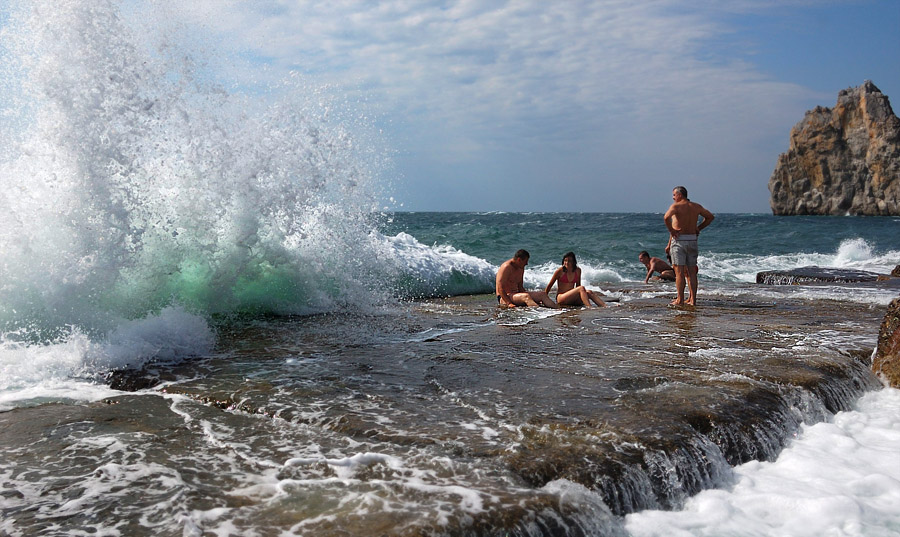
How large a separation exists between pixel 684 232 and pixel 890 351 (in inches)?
178

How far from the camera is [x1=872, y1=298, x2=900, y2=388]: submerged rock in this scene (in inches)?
206

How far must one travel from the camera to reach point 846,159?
62156 mm

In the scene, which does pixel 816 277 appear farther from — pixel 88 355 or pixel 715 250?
pixel 715 250

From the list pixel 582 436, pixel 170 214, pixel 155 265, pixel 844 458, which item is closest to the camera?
pixel 582 436

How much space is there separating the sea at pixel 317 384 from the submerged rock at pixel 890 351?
122 mm

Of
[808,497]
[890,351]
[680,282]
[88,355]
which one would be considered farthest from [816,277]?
[88,355]

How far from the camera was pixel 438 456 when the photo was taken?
10.3 ft

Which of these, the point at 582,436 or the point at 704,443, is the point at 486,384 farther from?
the point at 704,443

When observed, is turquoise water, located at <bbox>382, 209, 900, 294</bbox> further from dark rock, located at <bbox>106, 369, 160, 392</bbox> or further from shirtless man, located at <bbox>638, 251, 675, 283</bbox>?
dark rock, located at <bbox>106, 369, 160, 392</bbox>

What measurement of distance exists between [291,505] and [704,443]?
2.29m

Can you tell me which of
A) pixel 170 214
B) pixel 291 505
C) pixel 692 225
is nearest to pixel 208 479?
pixel 291 505

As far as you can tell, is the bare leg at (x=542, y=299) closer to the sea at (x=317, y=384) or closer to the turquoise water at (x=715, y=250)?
the sea at (x=317, y=384)

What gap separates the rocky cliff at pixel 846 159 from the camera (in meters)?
58.8

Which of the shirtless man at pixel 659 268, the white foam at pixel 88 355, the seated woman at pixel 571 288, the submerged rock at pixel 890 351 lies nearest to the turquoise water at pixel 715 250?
the shirtless man at pixel 659 268
